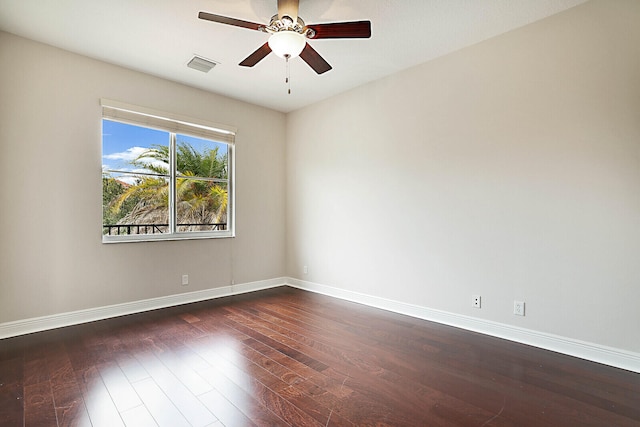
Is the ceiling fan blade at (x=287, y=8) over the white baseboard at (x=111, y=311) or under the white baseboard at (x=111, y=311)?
over

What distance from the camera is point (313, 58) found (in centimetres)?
258

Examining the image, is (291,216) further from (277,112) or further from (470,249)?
(470,249)

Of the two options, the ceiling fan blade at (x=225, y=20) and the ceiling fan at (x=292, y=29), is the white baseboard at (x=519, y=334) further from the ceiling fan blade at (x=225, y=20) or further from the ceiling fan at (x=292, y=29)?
the ceiling fan blade at (x=225, y=20)

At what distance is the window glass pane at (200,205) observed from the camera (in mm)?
4109

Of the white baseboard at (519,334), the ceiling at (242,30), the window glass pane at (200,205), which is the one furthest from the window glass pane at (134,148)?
the white baseboard at (519,334)

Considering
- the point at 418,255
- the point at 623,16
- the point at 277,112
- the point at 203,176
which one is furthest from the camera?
the point at 277,112

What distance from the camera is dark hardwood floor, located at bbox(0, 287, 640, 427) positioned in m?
1.77

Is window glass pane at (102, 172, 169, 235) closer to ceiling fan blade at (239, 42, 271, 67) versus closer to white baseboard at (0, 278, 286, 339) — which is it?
white baseboard at (0, 278, 286, 339)

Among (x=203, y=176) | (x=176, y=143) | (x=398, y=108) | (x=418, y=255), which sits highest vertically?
(x=398, y=108)

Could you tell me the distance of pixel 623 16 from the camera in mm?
2342

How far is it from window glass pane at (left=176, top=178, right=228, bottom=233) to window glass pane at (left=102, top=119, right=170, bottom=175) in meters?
0.35

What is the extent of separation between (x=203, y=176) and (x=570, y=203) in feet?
13.3

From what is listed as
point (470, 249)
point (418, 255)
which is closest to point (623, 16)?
point (470, 249)

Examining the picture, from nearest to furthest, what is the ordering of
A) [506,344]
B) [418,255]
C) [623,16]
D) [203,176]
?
[623,16], [506,344], [418,255], [203,176]
